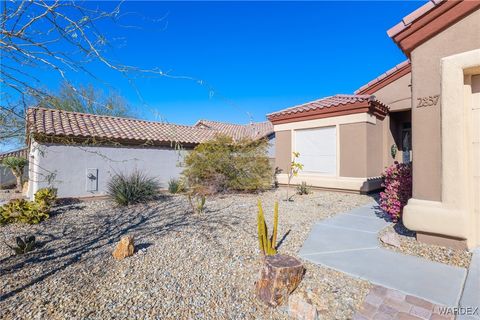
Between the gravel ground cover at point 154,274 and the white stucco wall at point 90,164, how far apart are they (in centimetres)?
370

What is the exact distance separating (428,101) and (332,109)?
6974mm

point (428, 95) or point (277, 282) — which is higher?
point (428, 95)

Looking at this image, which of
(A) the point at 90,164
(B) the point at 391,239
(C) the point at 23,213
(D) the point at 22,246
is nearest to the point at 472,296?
(B) the point at 391,239

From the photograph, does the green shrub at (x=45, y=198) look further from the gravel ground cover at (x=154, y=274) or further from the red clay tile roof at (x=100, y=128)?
the red clay tile roof at (x=100, y=128)

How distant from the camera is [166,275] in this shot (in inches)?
147

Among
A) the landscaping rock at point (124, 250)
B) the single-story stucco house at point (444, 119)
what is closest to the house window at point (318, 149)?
the single-story stucco house at point (444, 119)

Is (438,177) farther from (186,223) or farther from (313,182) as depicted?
(313,182)

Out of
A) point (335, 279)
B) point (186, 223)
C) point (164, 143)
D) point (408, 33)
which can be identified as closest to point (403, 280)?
point (335, 279)

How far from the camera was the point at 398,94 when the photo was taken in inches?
481

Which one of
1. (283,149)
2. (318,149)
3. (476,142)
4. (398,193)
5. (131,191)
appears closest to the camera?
(476,142)

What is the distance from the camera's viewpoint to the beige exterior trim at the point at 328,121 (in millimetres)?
10594

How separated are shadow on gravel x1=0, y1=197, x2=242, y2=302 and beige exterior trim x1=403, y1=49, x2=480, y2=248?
407 centimetres

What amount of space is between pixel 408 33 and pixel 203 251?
219 inches

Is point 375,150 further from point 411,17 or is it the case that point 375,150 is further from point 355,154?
point 411,17
